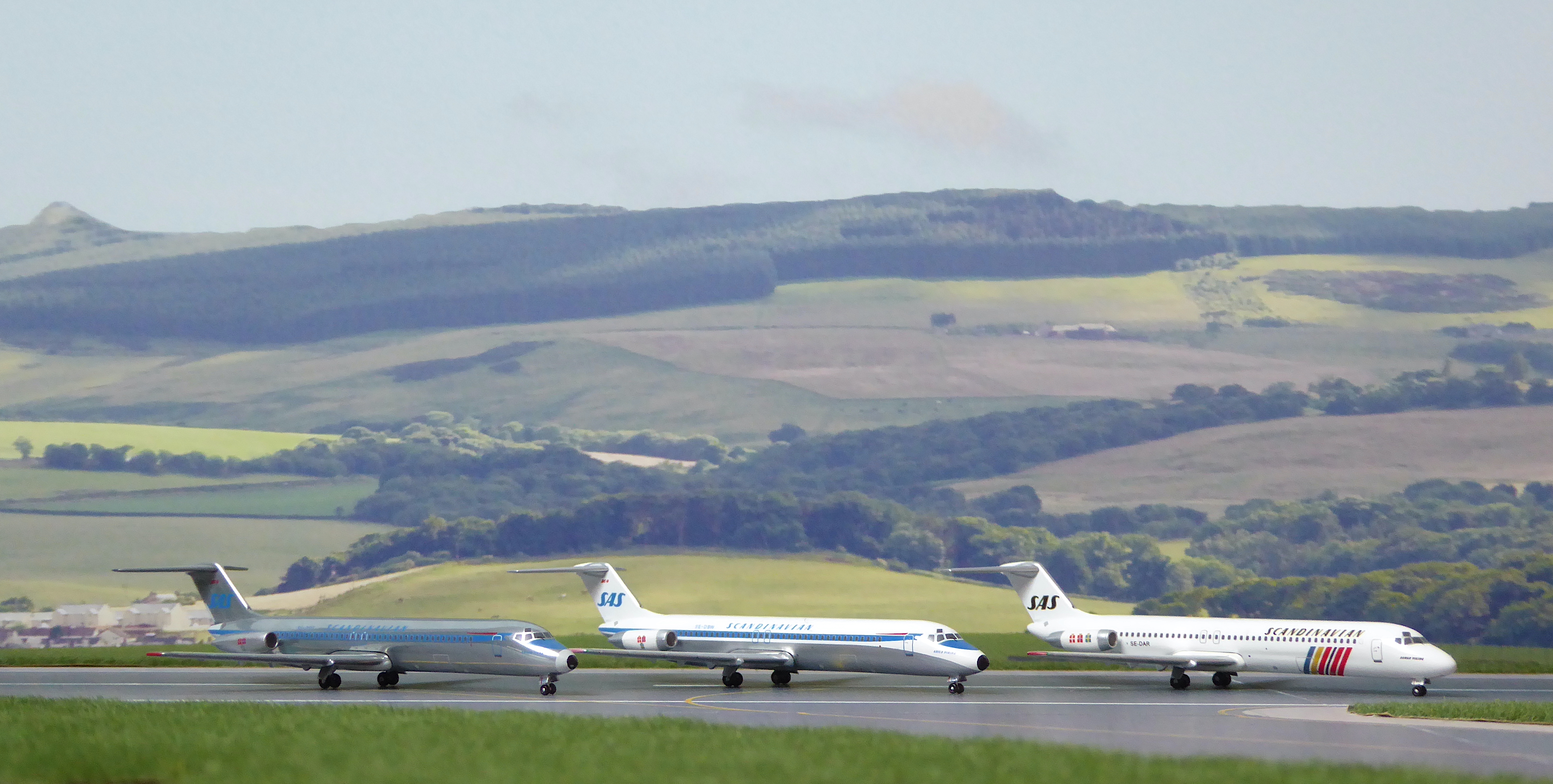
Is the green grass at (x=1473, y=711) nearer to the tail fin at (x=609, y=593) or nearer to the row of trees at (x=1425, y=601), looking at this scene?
the tail fin at (x=609, y=593)

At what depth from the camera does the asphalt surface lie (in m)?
41.3

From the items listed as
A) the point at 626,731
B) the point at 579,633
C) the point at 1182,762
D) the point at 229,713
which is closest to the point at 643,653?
the point at 229,713

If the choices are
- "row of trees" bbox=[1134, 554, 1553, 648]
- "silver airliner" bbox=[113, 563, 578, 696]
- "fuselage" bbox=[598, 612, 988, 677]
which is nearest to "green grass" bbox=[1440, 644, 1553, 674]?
"fuselage" bbox=[598, 612, 988, 677]

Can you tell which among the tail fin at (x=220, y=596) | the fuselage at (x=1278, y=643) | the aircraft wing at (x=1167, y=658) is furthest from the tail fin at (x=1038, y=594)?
the tail fin at (x=220, y=596)

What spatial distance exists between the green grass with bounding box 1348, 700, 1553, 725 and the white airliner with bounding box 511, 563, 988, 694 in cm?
1530

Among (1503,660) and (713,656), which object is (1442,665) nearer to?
(713,656)

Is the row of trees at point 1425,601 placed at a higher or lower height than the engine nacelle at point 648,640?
lower

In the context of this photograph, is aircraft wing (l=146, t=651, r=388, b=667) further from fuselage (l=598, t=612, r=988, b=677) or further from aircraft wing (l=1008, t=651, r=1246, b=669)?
aircraft wing (l=1008, t=651, r=1246, b=669)

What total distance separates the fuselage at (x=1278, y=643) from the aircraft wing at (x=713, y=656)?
43.5ft

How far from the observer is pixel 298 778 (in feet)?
95.7

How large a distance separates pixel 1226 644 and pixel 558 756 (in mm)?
42055

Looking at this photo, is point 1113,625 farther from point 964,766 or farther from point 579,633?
point 579,633

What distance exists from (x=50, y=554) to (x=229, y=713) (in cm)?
16776

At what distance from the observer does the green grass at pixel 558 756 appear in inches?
1157
